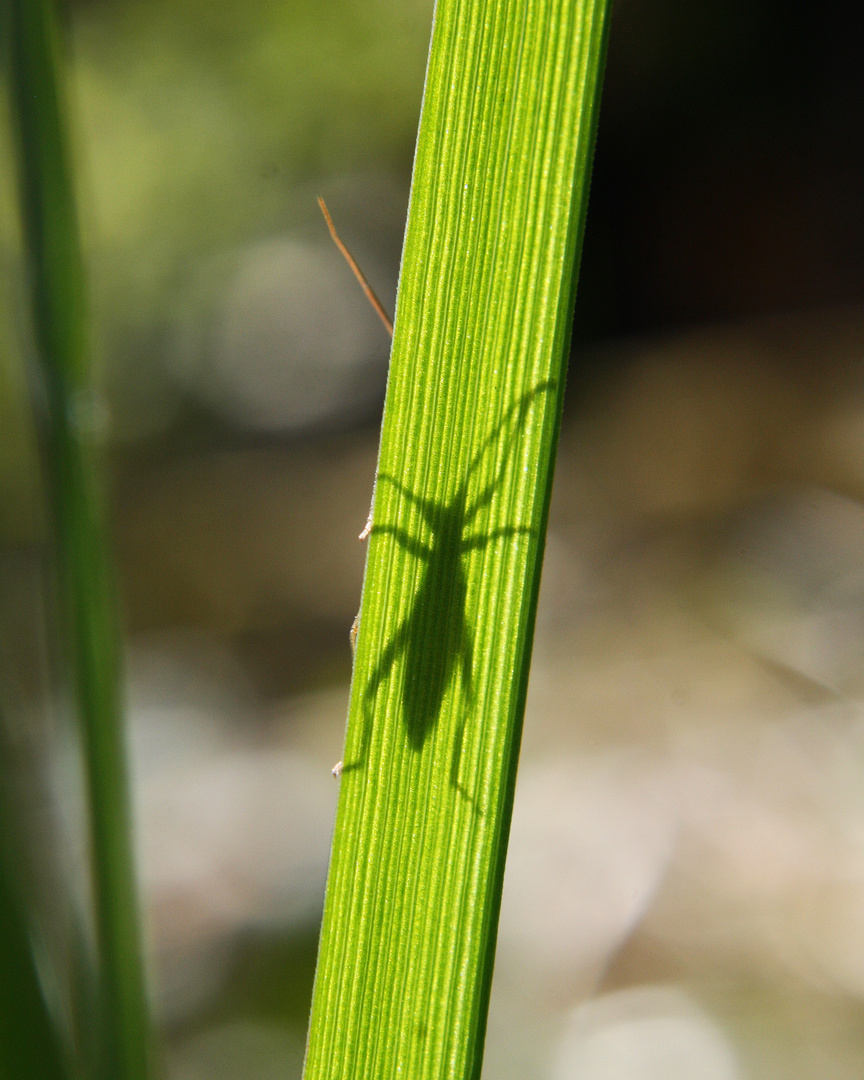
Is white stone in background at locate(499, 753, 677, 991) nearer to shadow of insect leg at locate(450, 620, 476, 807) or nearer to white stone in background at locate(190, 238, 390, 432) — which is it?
white stone in background at locate(190, 238, 390, 432)

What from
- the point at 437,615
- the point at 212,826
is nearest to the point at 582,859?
the point at 212,826

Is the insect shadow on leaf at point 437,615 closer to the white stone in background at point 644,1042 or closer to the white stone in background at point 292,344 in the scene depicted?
the white stone in background at point 644,1042

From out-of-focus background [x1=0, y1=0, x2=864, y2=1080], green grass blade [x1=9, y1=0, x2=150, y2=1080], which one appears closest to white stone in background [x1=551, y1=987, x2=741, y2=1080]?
out-of-focus background [x1=0, y1=0, x2=864, y2=1080]

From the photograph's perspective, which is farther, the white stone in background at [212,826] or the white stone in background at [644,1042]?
the white stone in background at [212,826]

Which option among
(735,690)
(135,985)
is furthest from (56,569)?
(735,690)

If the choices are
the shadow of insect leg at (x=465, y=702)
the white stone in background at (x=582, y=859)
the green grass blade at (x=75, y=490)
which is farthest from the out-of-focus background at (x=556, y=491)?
the shadow of insect leg at (x=465, y=702)

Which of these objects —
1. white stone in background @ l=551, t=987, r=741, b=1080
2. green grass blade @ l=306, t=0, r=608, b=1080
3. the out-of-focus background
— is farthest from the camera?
the out-of-focus background

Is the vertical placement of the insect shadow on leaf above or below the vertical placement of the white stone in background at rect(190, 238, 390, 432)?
below

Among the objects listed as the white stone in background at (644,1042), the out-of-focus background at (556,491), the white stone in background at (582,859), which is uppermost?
the out-of-focus background at (556,491)
